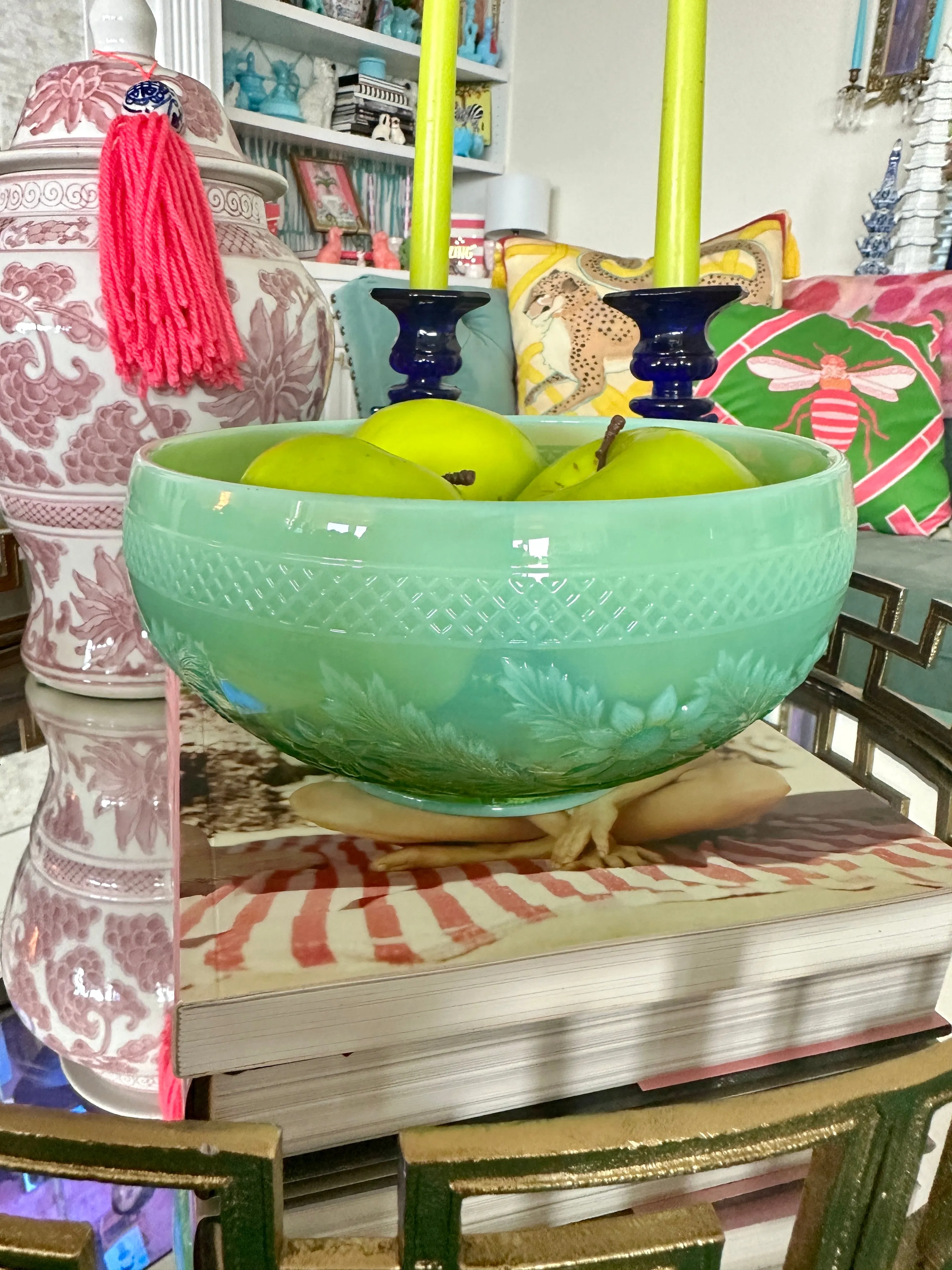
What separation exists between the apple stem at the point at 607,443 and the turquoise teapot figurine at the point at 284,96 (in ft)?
8.43

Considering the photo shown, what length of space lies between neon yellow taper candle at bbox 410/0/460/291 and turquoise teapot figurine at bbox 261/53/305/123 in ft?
7.55

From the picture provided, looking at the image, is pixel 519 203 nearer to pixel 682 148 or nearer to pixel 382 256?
pixel 382 256

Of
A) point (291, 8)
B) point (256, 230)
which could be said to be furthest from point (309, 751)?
point (291, 8)

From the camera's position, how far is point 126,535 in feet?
0.86

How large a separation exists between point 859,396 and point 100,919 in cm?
143

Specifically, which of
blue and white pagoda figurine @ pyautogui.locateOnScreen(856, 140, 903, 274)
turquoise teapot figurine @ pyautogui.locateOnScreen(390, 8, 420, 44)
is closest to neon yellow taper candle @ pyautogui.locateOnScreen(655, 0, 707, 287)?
blue and white pagoda figurine @ pyautogui.locateOnScreen(856, 140, 903, 274)

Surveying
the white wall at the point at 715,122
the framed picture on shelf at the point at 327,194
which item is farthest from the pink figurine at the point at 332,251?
the white wall at the point at 715,122

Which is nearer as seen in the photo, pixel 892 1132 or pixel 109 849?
pixel 892 1132

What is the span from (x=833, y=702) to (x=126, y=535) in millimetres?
417

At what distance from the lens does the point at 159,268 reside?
1.56 ft

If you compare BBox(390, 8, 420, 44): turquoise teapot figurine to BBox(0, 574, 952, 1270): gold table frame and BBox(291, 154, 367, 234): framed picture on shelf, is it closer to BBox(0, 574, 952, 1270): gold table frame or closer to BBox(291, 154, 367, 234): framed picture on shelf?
BBox(291, 154, 367, 234): framed picture on shelf

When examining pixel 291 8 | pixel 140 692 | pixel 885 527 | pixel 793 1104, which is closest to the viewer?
pixel 793 1104

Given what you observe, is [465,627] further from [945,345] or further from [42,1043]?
[945,345]

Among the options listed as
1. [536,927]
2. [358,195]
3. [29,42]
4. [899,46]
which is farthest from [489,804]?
[358,195]
